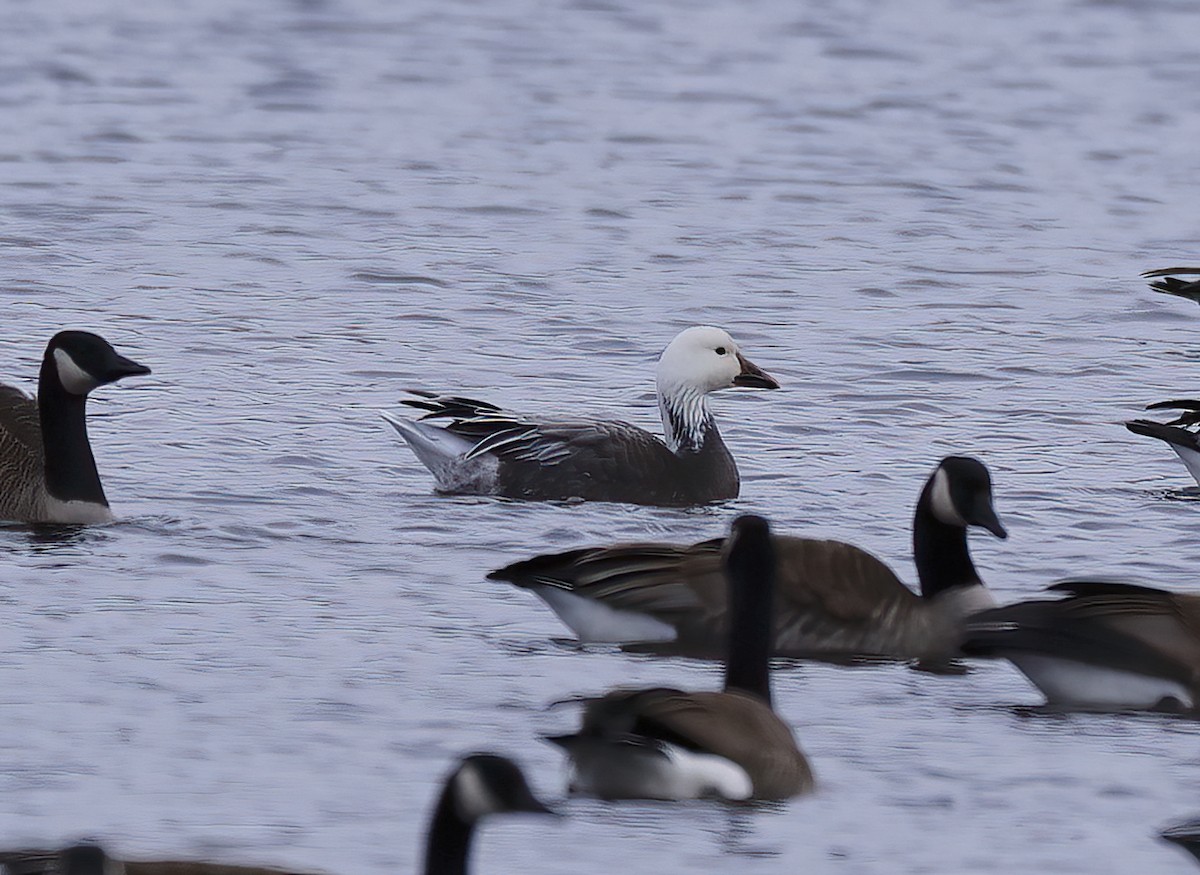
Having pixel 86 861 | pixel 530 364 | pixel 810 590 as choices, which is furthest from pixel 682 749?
pixel 530 364

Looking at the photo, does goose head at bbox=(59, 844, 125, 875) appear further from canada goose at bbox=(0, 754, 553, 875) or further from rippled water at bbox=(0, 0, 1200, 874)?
rippled water at bbox=(0, 0, 1200, 874)

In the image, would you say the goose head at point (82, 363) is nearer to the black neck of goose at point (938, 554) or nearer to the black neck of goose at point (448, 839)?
the black neck of goose at point (938, 554)

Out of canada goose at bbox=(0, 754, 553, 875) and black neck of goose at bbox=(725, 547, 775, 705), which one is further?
black neck of goose at bbox=(725, 547, 775, 705)

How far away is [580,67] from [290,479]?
18.8 metres

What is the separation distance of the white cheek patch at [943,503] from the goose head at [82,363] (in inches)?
150

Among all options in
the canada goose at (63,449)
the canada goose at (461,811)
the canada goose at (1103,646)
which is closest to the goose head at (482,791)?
the canada goose at (461,811)

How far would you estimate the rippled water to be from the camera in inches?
348

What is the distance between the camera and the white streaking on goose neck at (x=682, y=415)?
13898mm

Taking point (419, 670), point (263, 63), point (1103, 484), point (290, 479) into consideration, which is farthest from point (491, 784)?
point (263, 63)

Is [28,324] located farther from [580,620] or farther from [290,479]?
[580,620]

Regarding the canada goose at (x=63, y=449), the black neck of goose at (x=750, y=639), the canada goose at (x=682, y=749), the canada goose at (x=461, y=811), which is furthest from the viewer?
the canada goose at (x=63, y=449)

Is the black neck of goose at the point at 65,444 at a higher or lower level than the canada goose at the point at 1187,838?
lower

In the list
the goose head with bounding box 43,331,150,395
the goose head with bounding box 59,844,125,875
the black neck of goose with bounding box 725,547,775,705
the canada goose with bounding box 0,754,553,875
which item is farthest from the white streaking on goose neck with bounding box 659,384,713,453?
the goose head with bounding box 59,844,125,875

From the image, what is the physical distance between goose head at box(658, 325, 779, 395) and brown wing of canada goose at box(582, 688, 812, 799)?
210 inches
